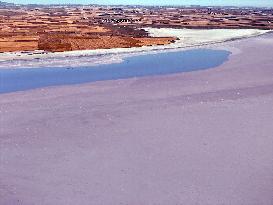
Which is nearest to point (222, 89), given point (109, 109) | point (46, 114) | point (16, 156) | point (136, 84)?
point (136, 84)

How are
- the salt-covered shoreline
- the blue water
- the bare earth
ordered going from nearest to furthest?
the bare earth → the blue water → the salt-covered shoreline

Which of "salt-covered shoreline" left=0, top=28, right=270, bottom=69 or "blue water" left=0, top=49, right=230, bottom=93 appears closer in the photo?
"blue water" left=0, top=49, right=230, bottom=93

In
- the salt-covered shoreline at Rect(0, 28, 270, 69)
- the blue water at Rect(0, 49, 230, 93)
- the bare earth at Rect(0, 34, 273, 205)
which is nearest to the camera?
the bare earth at Rect(0, 34, 273, 205)

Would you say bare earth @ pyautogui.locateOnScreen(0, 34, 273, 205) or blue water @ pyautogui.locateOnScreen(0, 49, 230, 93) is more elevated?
bare earth @ pyautogui.locateOnScreen(0, 34, 273, 205)

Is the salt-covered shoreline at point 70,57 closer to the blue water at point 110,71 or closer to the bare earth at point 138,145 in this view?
the blue water at point 110,71

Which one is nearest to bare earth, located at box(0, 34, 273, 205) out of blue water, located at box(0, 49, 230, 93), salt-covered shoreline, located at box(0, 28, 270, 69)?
blue water, located at box(0, 49, 230, 93)

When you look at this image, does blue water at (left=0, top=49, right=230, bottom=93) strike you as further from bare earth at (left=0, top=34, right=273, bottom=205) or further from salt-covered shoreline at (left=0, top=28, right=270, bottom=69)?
bare earth at (left=0, top=34, right=273, bottom=205)
